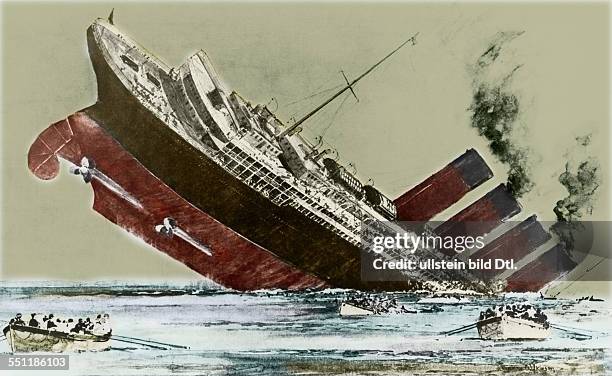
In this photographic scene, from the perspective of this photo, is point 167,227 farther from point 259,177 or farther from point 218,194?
point 259,177

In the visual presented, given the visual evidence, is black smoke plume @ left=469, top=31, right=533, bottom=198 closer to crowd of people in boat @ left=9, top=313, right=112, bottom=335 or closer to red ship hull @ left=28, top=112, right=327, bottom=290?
red ship hull @ left=28, top=112, right=327, bottom=290

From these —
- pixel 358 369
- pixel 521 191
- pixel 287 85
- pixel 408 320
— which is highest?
pixel 287 85

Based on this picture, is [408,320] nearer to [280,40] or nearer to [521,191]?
[521,191]

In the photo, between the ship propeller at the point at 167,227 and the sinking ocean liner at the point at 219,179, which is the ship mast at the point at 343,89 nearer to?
the sinking ocean liner at the point at 219,179

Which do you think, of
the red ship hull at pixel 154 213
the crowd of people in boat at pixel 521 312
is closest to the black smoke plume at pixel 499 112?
the crowd of people in boat at pixel 521 312

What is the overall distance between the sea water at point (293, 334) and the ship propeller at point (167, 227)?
0.23m

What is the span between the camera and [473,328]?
3.05 metres

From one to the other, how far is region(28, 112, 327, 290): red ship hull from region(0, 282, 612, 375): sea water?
8cm

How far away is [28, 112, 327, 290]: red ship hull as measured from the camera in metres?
2.99

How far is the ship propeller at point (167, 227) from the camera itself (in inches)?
119

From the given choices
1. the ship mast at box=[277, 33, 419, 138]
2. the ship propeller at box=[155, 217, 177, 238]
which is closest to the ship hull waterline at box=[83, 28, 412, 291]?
the ship propeller at box=[155, 217, 177, 238]

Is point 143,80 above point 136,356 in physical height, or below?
above

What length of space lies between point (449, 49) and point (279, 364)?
5.29 feet

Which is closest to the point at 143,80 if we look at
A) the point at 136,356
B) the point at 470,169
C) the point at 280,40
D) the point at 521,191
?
the point at 280,40
